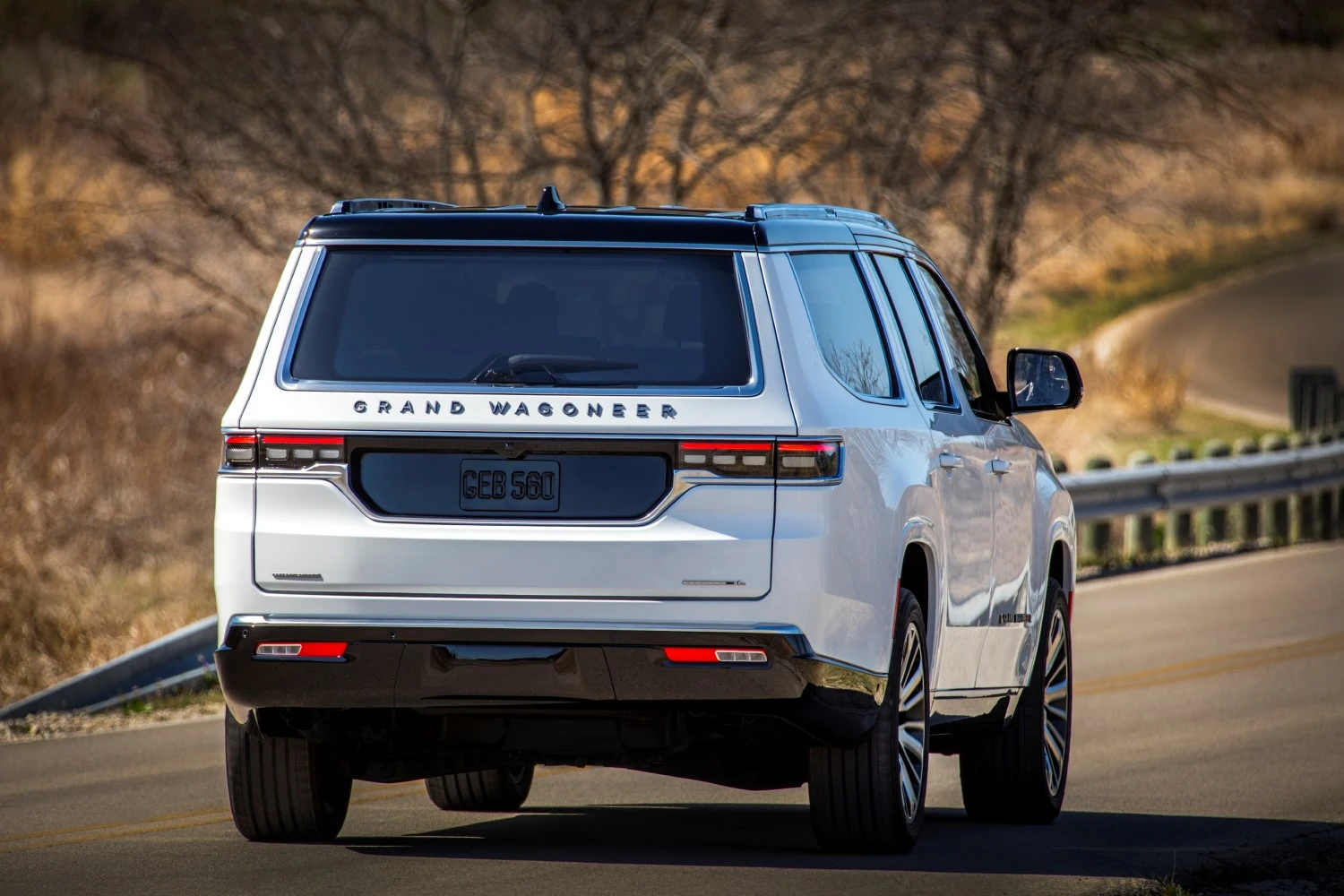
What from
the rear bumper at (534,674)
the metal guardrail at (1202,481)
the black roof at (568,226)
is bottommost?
the metal guardrail at (1202,481)

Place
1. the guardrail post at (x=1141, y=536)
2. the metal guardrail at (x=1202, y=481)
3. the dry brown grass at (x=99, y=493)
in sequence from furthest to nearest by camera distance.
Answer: the guardrail post at (x=1141, y=536)
the metal guardrail at (x=1202, y=481)
the dry brown grass at (x=99, y=493)

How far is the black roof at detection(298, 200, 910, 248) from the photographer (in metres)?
6.55

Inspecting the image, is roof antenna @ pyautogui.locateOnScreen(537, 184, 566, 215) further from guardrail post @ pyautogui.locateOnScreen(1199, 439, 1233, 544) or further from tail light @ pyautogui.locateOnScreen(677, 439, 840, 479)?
guardrail post @ pyautogui.locateOnScreen(1199, 439, 1233, 544)

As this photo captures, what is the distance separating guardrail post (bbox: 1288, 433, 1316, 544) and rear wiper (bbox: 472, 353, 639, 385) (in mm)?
15592

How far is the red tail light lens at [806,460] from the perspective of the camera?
622 centimetres

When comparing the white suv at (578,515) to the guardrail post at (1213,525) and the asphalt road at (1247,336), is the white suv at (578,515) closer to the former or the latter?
the guardrail post at (1213,525)

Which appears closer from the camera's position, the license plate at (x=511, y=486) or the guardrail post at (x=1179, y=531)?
the license plate at (x=511, y=486)

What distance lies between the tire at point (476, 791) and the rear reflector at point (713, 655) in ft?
7.43

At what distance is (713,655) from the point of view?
6.16 m

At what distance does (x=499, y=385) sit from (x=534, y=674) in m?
0.82

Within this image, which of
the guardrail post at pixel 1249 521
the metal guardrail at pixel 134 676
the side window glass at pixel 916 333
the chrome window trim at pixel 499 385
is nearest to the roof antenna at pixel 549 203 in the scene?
the chrome window trim at pixel 499 385

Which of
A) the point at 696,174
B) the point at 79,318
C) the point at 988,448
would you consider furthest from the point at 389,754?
the point at 79,318

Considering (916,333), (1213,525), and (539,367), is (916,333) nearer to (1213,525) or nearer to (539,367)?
(539,367)

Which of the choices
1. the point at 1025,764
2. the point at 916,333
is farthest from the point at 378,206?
the point at 1025,764
